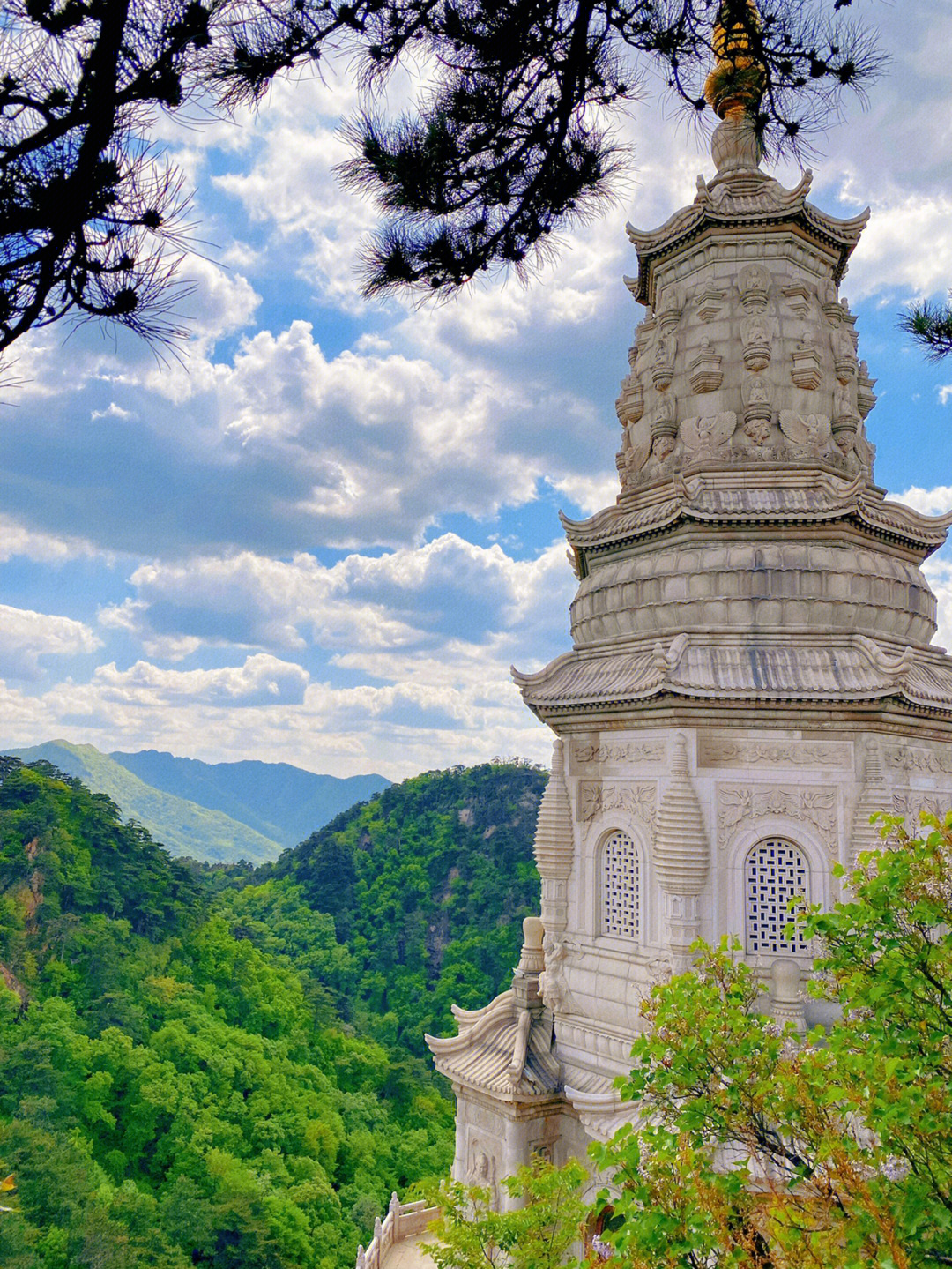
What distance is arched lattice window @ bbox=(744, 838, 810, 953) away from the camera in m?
11.0

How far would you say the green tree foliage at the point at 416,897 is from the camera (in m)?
60.8

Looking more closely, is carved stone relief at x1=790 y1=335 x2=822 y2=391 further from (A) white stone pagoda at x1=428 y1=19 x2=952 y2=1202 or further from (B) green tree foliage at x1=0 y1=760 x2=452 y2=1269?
(B) green tree foliage at x1=0 y1=760 x2=452 y2=1269

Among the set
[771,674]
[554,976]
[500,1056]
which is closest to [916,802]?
Answer: [771,674]

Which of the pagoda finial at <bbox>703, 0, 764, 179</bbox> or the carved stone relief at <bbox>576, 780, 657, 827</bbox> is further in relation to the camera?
the carved stone relief at <bbox>576, 780, 657, 827</bbox>

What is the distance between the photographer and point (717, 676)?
11102 millimetres

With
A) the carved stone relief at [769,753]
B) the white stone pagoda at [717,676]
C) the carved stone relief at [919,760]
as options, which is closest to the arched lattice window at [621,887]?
the white stone pagoda at [717,676]

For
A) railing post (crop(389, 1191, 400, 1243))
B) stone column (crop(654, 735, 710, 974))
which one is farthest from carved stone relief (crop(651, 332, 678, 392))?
railing post (crop(389, 1191, 400, 1243))

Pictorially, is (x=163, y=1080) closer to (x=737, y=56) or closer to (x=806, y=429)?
(x=806, y=429)

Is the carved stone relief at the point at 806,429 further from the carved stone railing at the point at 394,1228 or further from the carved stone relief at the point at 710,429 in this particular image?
the carved stone railing at the point at 394,1228

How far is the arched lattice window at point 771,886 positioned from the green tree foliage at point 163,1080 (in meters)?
24.5

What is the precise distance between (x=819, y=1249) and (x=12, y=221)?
586 cm

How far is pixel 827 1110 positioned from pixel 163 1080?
37069 millimetres

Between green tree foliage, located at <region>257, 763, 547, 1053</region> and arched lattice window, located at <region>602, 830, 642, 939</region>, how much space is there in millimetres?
47990

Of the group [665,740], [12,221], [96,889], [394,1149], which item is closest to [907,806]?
[665,740]
